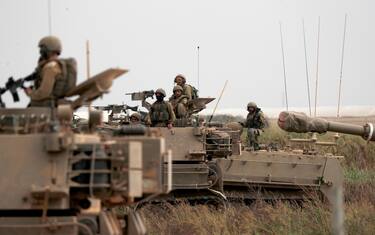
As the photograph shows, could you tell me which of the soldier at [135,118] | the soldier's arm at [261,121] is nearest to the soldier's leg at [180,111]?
the soldier at [135,118]

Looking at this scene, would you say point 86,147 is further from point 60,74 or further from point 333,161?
point 333,161

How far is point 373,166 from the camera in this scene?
27.5 meters

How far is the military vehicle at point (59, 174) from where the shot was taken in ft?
26.3

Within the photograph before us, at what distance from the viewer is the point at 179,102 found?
18.5m

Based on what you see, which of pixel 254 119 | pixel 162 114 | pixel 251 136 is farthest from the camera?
pixel 254 119

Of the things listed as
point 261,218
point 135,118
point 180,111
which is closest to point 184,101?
point 180,111

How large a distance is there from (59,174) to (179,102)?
1057 cm

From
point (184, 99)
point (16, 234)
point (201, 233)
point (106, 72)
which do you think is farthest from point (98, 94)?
point (184, 99)

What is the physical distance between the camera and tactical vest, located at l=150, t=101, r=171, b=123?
56.8ft

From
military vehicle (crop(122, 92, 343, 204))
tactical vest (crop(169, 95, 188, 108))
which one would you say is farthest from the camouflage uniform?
tactical vest (crop(169, 95, 188, 108))

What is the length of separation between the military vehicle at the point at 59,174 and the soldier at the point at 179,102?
32.3 ft

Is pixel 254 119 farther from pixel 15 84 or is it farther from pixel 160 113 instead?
pixel 15 84

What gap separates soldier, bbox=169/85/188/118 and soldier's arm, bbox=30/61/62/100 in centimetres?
940

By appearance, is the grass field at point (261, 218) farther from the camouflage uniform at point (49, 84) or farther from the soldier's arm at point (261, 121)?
the camouflage uniform at point (49, 84)
